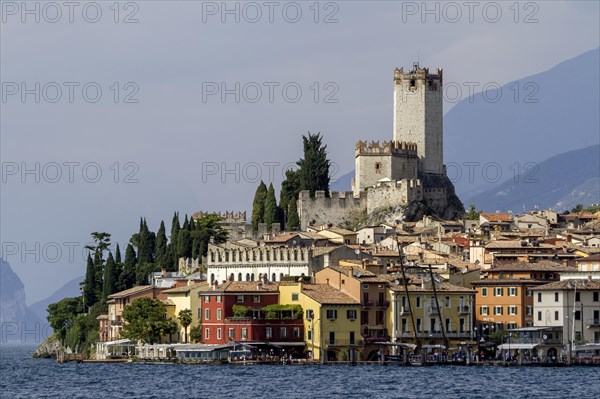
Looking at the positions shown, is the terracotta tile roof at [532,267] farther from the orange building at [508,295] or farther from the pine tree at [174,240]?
the pine tree at [174,240]

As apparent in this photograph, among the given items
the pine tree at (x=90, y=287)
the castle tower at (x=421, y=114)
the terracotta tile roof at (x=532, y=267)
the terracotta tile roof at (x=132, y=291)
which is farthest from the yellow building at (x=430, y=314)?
the pine tree at (x=90, y=287)

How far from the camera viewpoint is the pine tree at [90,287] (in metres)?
125

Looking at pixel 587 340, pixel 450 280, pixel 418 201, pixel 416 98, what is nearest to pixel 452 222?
pixel 418 201

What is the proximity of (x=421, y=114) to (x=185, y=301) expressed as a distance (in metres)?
36.0

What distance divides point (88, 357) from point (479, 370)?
129ft

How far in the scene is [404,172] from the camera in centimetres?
12744

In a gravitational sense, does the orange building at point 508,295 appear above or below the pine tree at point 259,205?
below

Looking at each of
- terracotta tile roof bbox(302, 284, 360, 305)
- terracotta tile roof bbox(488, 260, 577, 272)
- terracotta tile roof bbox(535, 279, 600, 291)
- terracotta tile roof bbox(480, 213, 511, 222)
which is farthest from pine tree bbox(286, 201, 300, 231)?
terracotta tile roof bbox(535, 279, 600, 291)

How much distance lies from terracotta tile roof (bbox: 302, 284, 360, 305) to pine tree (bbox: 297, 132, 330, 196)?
108ft

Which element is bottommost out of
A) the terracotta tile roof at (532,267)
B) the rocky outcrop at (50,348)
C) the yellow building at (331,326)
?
the rocky outcrop at (50,348)

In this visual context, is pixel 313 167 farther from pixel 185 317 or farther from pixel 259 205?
pixel 185 317

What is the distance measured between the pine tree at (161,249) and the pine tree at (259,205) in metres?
6.77

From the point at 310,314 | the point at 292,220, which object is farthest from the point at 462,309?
the point at 292,220

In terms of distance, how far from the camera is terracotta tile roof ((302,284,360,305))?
89812mm
